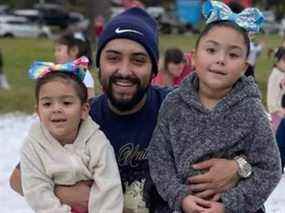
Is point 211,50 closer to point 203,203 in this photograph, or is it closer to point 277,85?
point 203,203

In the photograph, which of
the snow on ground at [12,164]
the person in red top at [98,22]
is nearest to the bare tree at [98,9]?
the person in red top at [98,22]

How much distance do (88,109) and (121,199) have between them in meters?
0.38

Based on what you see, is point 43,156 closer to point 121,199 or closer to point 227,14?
point 121,199

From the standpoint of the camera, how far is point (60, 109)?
3076mm

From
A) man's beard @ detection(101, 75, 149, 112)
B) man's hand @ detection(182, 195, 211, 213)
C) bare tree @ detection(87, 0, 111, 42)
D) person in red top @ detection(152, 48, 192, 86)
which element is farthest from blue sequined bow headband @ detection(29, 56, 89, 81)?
bare tree @ detection(87, 0, 111, 42)

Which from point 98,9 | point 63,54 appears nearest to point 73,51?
point 63,54

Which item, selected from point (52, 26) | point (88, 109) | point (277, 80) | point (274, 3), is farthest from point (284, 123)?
point (274, 3)

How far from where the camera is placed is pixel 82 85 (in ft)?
10.4

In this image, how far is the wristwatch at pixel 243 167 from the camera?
289 centimetres

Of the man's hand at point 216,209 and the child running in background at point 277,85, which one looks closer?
the man's hand at point 216,209

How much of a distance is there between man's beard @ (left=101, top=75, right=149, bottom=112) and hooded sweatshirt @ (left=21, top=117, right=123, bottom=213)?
0.13m

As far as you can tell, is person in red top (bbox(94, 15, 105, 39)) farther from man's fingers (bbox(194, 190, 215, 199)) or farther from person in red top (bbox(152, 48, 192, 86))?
man's fingers (bbox(194, 190, 215, 199))

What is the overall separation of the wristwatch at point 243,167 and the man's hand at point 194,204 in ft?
0.52

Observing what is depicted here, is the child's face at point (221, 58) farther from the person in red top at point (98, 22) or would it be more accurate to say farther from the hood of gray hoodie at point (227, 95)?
the person in red top at point (98, 22)
